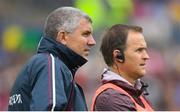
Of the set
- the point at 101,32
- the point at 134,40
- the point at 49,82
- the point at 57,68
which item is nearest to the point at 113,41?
the point at 134,40

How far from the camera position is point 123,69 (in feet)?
20.9

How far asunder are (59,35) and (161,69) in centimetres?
983

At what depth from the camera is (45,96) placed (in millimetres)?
6066

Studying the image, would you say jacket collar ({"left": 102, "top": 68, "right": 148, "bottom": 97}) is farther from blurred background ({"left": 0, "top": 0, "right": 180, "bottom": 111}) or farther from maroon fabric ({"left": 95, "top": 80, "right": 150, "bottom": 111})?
blurred background ({"left": 0, "top": 0, "right": 180, "bottom": 111})

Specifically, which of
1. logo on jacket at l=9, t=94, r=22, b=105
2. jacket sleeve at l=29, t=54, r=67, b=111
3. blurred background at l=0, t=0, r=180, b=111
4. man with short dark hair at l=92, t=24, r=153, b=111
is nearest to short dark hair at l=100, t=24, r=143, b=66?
man with short dark hair at l=92, t=24, r=153, b=111

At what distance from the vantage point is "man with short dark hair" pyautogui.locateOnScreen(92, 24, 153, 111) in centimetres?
616

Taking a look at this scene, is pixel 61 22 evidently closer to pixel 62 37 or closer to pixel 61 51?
pixel 62 37

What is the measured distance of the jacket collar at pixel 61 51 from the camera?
249 inches

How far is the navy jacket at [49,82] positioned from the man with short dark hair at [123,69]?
18cm

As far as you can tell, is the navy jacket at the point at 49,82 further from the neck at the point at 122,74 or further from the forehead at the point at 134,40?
the forehead at the point at 134,40

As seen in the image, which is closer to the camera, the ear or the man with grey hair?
the man with grey hair

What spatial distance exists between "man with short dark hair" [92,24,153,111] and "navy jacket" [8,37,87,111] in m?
0.18

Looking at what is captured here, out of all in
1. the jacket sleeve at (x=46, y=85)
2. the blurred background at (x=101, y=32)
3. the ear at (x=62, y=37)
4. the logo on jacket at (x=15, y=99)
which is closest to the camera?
the jacket sleeve at (x=46, y=85)

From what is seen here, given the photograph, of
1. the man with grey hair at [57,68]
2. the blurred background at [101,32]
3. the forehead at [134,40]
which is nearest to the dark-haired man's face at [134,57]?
the forehead at [134,40]
